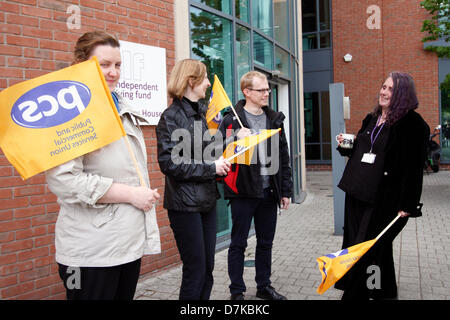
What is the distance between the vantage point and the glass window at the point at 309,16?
18125 mm

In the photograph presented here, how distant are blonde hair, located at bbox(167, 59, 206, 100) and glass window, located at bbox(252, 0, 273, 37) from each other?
5.01 meters

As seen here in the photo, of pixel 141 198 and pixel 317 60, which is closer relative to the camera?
pixel 141 198

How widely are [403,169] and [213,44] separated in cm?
362

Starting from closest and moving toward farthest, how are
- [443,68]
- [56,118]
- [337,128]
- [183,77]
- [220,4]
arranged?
[56,118] < [183,77] < [220,4] < [337,128] < [443,68]

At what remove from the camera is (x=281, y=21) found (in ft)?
30.7

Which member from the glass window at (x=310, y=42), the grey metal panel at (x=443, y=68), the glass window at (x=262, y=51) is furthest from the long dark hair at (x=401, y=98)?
the glass window at (x=310, y=42)

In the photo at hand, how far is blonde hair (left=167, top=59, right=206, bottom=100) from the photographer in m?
2.79

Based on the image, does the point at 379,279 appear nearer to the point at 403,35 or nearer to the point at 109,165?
the point at 109,165

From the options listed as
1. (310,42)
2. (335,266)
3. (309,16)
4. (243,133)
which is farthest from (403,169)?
(309,16)

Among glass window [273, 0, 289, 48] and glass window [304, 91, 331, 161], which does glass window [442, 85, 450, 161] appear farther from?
glass window [273, 0, 289, 48]

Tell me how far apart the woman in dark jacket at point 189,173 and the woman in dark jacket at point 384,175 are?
4.58ft

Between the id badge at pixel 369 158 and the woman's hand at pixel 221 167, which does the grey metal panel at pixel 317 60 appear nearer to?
the id badge at pixel 369 158

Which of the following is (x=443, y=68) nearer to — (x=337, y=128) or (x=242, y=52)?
(x=337, y=128)

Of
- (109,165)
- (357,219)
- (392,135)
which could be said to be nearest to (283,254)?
(357,219)
